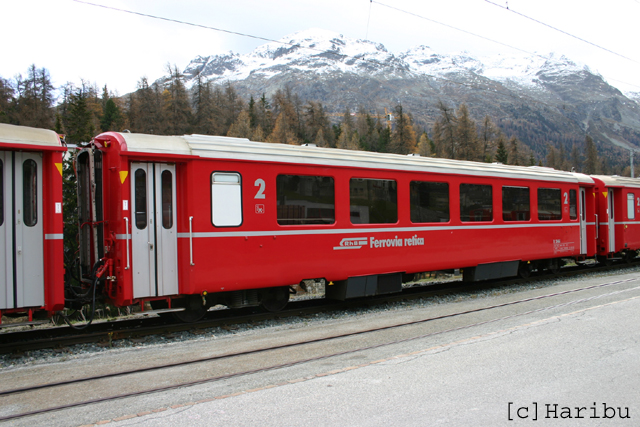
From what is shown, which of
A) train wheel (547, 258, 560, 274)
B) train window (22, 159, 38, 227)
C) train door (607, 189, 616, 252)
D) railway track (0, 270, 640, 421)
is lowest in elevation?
railway track (0, 270, 640, 421)

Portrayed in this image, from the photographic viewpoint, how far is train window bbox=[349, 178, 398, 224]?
9.85 m

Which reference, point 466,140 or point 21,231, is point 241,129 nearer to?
point 466,140

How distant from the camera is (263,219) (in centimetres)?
866

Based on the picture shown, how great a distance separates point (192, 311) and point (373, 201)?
409cm

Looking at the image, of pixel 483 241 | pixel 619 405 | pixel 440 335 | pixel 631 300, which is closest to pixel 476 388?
pixel 619 405

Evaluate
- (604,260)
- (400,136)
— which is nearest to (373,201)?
(604,260)

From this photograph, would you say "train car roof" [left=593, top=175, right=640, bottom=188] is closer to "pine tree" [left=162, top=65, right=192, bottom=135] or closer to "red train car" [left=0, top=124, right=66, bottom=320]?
"red train car" [left=0, top=124, right=66, bottom=320]

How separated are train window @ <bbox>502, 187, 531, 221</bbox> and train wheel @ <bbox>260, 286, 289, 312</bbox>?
639 centimetres

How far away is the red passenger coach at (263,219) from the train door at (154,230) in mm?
16

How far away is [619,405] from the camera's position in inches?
183

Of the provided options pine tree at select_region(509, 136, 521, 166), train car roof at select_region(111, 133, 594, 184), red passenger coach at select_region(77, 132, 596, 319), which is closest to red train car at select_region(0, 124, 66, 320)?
red passenger coach at select_region(77, 132, 596, 319)

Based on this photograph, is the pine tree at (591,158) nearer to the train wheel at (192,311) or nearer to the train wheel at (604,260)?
the train wheel at (604,260)

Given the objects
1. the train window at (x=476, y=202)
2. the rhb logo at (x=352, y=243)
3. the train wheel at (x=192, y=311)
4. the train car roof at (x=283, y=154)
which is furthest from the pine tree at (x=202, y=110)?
the train wheel at (x=192, y=311)

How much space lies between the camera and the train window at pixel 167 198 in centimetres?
794
